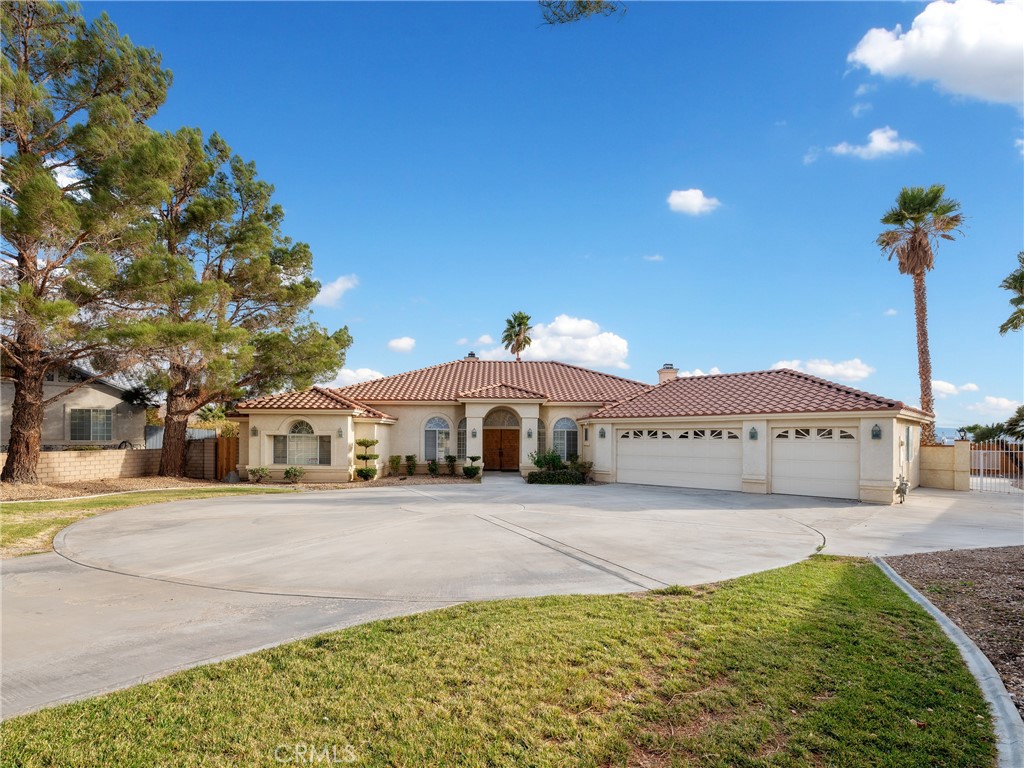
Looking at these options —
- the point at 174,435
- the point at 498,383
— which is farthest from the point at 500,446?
the point at 174,435

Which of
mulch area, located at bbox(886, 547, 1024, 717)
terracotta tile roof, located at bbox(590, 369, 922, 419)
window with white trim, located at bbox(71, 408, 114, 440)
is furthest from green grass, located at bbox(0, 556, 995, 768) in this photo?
window with white trim, located at bbox(71, 408, 114, 440)

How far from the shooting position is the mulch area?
4.79m

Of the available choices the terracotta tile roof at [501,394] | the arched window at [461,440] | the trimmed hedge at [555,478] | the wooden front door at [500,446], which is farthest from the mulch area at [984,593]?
the wooden front door at [500,446]

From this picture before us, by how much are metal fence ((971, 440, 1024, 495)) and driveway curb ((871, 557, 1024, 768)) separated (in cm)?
2213

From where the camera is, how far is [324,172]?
17828mm

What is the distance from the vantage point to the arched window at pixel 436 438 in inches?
1019

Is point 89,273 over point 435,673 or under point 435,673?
over

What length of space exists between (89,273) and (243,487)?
848cm

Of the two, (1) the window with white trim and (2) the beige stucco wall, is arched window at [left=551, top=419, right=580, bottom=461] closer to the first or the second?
(2) the beige stucco wall

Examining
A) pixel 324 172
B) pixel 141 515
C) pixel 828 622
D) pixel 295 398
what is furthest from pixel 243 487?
pixel 828 622

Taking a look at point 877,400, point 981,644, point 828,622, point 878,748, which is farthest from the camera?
A: point 877,400

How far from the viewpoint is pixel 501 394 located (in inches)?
970

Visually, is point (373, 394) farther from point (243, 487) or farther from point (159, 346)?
point (159, 346)

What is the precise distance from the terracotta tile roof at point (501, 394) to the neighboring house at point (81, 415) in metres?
17.3
